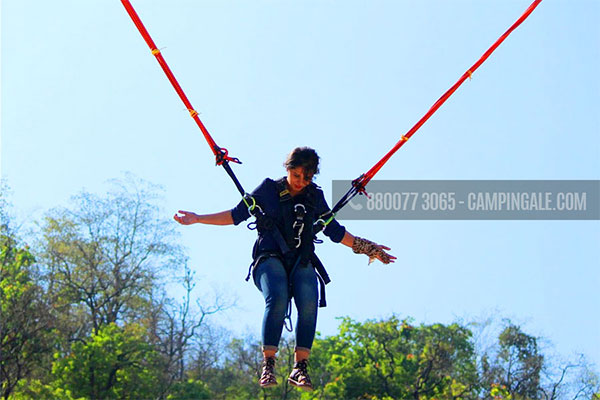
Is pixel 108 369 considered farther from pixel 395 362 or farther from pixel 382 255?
pixel 382 255

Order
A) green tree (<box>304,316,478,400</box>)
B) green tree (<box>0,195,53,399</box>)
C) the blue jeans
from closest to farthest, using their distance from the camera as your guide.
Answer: the blue jeans, green tree (<box>0,195,53,399</box>), green tree (<box>304,316,478,400</box>)

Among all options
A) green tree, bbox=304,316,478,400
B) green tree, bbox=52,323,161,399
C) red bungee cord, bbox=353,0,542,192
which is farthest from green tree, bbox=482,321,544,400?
red bungee cord, bbox=353,0,542,192

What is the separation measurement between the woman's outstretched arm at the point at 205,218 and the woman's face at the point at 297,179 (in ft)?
1.72

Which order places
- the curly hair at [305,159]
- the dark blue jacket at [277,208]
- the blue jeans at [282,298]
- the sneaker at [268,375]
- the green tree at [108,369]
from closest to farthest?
the sneaker at [268,375] < the blue jeans at [282,298] < the curly hair at [305,159] < the dark blue jacket at [277,208] < the green tree at [108,369]

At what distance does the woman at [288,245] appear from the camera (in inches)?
286

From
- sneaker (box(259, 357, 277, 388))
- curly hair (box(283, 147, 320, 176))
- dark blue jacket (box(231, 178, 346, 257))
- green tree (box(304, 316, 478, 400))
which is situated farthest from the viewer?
green tree (box(304, 316, 478, 400))

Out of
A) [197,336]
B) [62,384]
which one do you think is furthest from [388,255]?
[197,336]

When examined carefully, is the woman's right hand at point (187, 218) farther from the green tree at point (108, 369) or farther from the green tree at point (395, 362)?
the green tree at point (395, 362)

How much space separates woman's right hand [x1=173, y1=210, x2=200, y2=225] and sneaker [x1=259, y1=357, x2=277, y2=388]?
1152 millimetres

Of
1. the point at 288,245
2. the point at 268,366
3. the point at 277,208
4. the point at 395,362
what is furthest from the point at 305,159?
the point at 395,362

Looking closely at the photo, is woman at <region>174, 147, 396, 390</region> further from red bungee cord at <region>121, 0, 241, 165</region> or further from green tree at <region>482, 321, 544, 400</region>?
green tree at <region>482, 321, 544, 400</region>

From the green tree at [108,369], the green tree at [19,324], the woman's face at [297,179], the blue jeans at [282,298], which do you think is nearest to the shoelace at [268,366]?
the blue jeans at [282,298]

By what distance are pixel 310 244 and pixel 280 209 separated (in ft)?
1.13

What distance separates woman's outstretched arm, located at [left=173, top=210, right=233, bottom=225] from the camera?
24.4 feet
